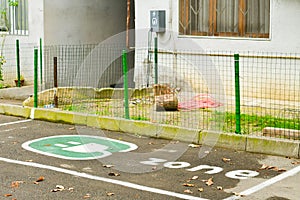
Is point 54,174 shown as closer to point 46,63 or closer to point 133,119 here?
point 133,119

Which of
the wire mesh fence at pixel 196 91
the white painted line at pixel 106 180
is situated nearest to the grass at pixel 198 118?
the wire mesh fence at pixel 196 91

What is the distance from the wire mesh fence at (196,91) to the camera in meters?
11.8

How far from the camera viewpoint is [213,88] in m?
A: 14.1

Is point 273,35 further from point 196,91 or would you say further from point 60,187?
point 60,187

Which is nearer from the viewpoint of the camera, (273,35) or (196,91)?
(273,35)

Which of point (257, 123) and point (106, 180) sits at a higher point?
point (257, 123)

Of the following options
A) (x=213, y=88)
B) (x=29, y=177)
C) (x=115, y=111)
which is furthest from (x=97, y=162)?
(x=213, y=88)

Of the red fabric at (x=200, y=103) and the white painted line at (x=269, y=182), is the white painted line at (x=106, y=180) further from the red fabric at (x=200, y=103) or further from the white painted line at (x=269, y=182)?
the red fabric at (x=200, y=103)

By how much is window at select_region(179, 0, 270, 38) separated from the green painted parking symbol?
482cm

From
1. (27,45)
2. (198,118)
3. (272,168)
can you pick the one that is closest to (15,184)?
(272,168)

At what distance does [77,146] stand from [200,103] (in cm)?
382

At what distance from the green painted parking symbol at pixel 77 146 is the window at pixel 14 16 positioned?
7383mm

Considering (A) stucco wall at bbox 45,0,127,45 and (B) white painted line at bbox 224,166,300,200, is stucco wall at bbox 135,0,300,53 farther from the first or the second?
(B) white painted line at bbox 224,166,300,200

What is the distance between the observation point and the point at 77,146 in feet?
34.3
